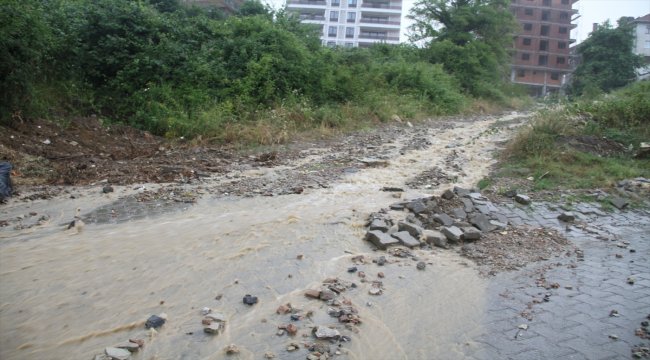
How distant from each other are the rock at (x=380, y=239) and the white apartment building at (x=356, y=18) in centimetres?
4856

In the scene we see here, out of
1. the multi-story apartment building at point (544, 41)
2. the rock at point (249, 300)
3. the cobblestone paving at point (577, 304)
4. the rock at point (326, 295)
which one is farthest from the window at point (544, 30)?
the rock at point (249, 300)

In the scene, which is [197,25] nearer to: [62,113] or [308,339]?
[62,113]

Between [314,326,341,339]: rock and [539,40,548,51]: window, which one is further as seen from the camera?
[539,40,548,51]: window

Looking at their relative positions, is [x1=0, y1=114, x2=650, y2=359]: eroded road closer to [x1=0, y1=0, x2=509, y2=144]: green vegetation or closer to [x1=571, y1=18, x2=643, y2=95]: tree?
[x1=0, y1=0, x2=509, y2=144]: green vegetation

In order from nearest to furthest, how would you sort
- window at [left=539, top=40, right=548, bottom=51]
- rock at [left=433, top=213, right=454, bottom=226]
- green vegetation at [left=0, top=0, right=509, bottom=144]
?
1. rock at [left=433, top=213, right=454, bottom=226]
2. green vegetation at [left=0, top=0, right=509, bottom=144]
3. window at [left=539, top=40, right=548, bottom=51]

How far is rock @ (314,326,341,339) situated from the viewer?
3469mm

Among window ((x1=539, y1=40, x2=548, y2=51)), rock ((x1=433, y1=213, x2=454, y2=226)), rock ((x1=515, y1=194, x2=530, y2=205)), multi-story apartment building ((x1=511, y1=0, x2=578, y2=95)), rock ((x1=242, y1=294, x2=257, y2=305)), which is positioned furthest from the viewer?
window ((x1=539, y1=40, x2=548, y2=51))

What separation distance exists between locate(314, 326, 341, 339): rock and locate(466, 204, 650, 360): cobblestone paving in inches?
39.1

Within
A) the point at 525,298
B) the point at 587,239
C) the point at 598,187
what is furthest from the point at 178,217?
the point at 598,187

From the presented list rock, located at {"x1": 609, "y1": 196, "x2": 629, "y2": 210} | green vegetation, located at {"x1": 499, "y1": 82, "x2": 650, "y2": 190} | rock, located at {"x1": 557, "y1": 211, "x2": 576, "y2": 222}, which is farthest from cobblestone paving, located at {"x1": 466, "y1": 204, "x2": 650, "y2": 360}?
green vegetation, located at {"x1": 499, "y1": 82, "x2": 650, "y2": 190}

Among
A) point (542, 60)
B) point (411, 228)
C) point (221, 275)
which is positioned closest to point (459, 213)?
point (411, 228)

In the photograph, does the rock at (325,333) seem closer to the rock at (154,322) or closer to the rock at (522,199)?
the rock at (154,322)

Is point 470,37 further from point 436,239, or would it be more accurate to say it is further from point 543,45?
point 543,45

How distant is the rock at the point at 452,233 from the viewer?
18.4 ft
